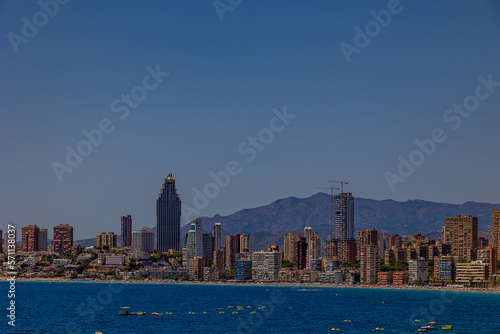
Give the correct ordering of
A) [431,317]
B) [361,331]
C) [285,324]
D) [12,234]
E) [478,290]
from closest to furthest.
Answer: [12,234]
[361,331]
[285,324]
[431,317]
[478,290]

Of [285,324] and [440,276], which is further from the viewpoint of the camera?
[440,276]

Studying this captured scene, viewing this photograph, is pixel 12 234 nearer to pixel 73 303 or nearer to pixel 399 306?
pixel 73 303

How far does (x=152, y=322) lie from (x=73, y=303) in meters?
36.8

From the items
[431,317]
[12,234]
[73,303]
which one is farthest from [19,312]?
[431,317]

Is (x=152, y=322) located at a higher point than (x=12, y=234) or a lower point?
lower

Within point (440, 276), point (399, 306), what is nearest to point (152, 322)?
point (399, 306)

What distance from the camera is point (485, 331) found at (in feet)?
253

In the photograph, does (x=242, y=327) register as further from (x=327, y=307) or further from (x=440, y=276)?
(x=440, y=276)

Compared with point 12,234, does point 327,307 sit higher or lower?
lower

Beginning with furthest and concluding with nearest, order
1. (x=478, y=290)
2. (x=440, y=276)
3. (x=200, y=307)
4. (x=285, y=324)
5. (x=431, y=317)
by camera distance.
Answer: (x=440, y=276) < (x=478, y=290) < (x=200, y=307) < (x=431, y=317) < (x=285, y=324)

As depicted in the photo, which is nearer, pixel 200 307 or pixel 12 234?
pixel 12 234

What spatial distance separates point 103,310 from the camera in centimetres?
10150

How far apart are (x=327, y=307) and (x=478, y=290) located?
76.2m

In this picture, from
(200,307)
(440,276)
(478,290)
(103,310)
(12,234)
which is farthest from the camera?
(440,276)
